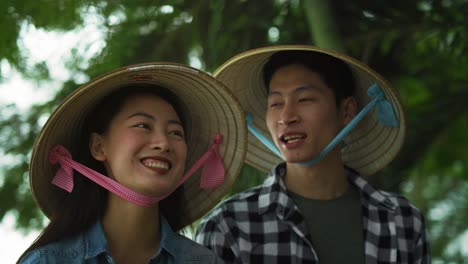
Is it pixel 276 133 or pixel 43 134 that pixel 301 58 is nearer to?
pixel 276 133

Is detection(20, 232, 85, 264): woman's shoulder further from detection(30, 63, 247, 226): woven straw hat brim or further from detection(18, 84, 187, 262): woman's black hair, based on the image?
detection(30, 63, 247, 226): woven straw hat brim

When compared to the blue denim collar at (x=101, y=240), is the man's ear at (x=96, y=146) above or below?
above

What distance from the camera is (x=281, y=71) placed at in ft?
8.30

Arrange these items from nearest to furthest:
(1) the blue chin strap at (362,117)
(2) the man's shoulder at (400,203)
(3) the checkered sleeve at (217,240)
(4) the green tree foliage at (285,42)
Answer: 1. (3) the checkered sleeve at (217,240)
2. (1) the blue chin strap at (362,117)
3. (2) the man's shoulder at (400,203)
4. (4) the green tree foliage at (285,42)

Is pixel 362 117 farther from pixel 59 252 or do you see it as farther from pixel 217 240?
pixel 59 252

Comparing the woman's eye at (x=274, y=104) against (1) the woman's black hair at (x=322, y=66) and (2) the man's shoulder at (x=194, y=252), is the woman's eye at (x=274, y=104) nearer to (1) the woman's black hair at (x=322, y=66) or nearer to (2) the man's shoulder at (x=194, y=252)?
(1) the woman's black hair at (x=322, y=66)

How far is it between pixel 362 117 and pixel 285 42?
29.3 inches

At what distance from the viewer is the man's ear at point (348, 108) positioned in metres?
2.62

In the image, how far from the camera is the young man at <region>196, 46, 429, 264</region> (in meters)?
2.38

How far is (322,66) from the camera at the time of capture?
253 cm

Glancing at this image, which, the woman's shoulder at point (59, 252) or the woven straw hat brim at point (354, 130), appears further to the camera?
the woven straw hat brim at point (354, 130)

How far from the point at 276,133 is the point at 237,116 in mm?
203

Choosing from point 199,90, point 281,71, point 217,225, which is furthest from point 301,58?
point 217,225

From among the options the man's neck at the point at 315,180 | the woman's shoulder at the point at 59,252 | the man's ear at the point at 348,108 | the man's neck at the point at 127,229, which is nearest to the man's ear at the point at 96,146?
the man's neck at the point at 127,229
